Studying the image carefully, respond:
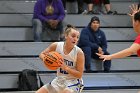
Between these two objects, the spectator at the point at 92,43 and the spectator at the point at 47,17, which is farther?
the spectator at the point at 47,17

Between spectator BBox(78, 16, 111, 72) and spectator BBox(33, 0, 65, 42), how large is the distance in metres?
0.69

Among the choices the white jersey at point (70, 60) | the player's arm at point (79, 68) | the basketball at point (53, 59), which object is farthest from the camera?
the white jersey at point (70, 60)

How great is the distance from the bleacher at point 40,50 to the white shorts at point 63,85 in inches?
65.4

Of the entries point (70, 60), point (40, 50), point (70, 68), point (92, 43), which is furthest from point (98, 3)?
point (70, 68)

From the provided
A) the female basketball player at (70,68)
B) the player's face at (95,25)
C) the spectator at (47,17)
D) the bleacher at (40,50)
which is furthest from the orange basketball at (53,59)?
the spectator at (47,17)

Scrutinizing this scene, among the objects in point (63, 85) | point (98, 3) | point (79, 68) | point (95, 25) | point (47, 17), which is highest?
point (98, 3)

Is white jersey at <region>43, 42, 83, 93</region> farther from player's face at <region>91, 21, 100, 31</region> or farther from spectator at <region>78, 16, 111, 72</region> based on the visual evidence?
player's face at <region>91, 21, 100, 31</region>

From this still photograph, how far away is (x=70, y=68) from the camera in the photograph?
457cm

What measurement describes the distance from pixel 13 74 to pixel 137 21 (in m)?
3.29

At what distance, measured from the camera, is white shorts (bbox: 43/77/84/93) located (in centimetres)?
455

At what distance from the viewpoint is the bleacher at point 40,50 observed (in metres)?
6.70

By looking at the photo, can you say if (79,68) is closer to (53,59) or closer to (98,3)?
(53,59)

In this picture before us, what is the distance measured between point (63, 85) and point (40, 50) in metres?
2.60

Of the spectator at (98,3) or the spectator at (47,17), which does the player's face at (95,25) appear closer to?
→ the spectator at (47,17)
